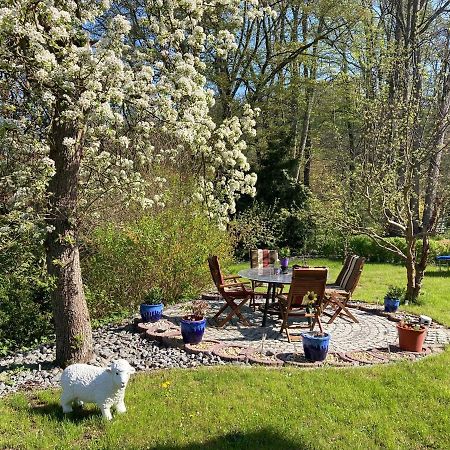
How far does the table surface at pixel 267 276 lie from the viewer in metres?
6.18

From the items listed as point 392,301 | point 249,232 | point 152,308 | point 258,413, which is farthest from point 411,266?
point 249,232

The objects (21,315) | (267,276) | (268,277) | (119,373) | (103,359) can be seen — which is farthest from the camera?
(267,276)

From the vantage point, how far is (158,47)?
16.9ft

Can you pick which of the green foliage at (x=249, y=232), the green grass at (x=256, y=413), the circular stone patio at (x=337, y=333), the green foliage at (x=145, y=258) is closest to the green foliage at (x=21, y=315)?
the green foliage at (x=145, y=258)

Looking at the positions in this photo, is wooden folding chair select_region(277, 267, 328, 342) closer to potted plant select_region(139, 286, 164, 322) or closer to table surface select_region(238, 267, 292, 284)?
table surface select_region(238, 267, 292, 284)

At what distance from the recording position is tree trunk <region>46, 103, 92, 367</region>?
4.50 meters

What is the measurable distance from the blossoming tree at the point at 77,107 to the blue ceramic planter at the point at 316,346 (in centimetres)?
223

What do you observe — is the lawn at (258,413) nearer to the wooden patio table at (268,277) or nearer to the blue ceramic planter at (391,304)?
the wooden patio table at (268,277)

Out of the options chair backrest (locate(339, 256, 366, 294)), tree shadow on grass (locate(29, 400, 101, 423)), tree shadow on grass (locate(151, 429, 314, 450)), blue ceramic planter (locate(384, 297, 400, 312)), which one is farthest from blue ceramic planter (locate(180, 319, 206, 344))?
blue ceramic planter (locate(384, 297, 400, 312))

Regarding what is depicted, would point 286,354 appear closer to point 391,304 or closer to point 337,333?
point 337,333

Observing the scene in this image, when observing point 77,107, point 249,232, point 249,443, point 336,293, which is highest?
point 77,107

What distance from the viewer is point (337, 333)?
612cm

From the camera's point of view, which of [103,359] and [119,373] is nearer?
[119,373]

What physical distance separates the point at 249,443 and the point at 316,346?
73.1 inches
